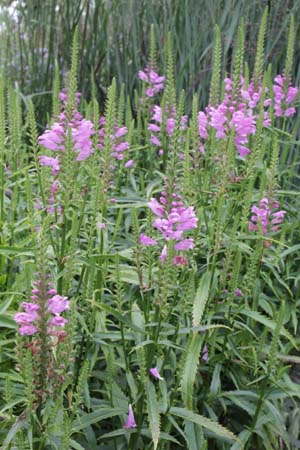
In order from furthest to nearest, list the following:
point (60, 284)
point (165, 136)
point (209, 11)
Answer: point (209, 11)
point (165, 136)
point (60, 284)

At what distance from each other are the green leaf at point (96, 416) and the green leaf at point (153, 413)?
0.17 metres

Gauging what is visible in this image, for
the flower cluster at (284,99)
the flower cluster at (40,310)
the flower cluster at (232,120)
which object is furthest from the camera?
the flower cluster at (284,99)

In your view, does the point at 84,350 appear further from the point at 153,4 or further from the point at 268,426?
A: the point at 153,4

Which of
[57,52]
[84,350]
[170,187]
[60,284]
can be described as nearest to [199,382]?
[84,350]

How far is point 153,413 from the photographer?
1.78 meters

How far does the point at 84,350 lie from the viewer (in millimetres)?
2201

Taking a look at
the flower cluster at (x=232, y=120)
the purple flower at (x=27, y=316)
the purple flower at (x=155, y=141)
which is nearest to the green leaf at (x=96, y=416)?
the purple flower at (x=27, y=316)

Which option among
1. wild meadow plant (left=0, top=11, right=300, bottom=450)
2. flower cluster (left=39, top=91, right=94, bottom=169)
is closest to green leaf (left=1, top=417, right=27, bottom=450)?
wild meadow plant (left=0, top=11, right=300, bottom=450)

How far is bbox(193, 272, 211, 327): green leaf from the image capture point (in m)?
1.97

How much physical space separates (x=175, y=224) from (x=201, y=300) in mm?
278

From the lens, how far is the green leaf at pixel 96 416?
1.92m

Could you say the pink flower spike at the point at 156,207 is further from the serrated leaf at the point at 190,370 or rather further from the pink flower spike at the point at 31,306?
the pink flower spike at the point at 31,306

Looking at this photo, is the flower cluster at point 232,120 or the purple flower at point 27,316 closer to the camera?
the purple flower at point 27,316

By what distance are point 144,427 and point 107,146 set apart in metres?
0.92
